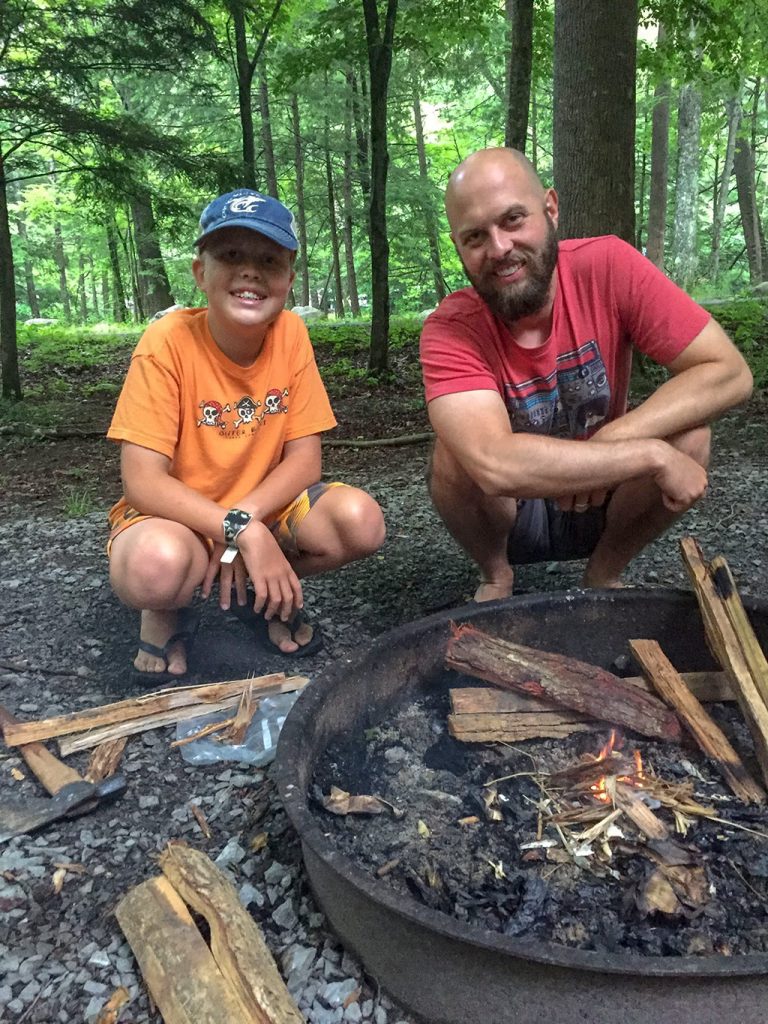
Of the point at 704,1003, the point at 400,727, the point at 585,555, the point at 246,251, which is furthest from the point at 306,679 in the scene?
the point at 704,1003

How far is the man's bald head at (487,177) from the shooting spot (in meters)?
2.27

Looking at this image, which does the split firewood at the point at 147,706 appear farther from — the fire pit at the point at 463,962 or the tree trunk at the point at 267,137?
the tree trunk at the point at 267,137

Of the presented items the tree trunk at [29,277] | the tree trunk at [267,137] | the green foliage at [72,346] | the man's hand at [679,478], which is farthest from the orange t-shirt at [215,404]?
the tree trunk at [29,277]

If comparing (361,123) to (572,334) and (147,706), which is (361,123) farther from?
(147,706)

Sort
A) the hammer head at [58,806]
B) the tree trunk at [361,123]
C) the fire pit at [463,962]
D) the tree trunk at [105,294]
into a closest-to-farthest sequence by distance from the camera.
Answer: the fire pit at [463,962], the hammer head at [58,806], the tree trunk at [361,123], the tree trunk at [105,294]

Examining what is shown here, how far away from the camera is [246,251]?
2.30 m

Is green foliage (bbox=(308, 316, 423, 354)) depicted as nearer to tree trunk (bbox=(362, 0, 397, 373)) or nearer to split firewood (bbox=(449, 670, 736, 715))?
tree trunk (bbox=(362, 0, 397, 373))

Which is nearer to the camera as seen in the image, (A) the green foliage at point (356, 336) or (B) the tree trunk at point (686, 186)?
(A) the green foliage at point (356, 336)

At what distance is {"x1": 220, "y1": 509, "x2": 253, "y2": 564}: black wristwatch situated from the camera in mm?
2328

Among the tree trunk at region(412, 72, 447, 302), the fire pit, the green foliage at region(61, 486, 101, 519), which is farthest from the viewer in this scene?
the tree trunk at region(412, 72, 447, 302)

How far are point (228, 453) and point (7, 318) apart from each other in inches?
229

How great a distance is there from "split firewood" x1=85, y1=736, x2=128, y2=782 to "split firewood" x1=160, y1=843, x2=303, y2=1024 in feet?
1.52

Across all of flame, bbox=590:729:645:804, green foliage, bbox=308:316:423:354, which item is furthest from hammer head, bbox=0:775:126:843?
green foliage, bbox=308:316:423:354

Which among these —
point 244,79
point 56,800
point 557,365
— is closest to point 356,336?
point 244,79
